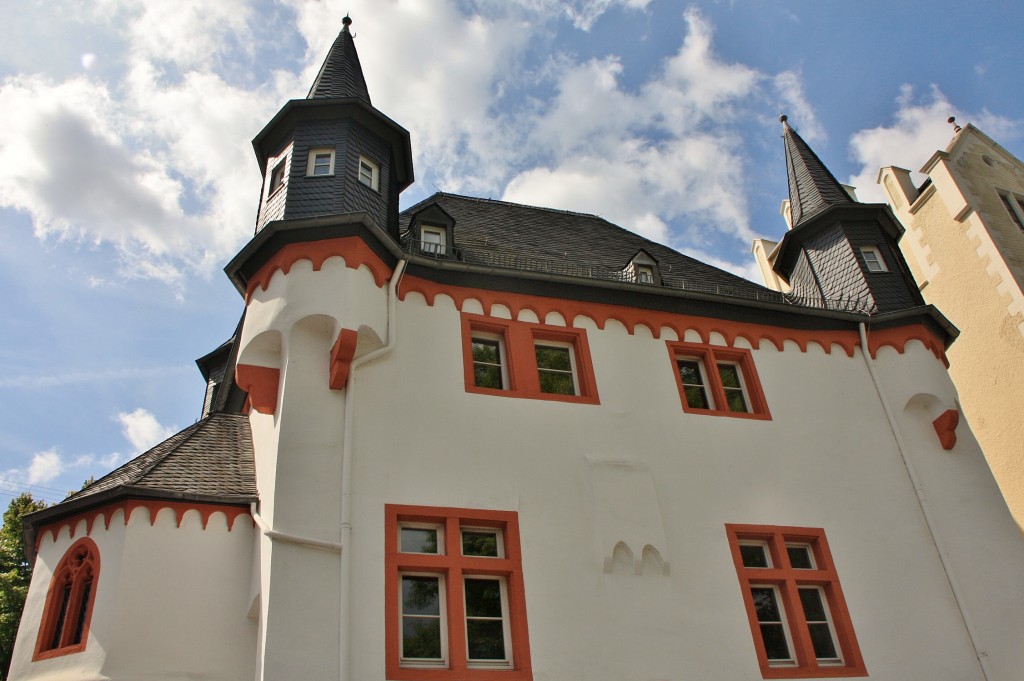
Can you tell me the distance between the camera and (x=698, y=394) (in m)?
13.6

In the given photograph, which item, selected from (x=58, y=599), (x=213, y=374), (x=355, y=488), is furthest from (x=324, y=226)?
(x=213, y=374)

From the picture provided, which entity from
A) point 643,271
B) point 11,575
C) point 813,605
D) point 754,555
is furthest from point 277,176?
point 11,575

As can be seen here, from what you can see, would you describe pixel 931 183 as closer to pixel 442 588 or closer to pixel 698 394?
pixel 698 394

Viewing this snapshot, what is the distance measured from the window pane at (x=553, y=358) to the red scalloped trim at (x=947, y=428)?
668cm

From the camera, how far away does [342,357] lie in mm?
10953

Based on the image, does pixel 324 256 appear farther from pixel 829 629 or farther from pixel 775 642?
pixel 829 629

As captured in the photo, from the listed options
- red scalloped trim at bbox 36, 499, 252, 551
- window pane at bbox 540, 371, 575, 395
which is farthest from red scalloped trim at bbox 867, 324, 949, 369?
red scalloped trim at bbox 36, 499, 252, 551

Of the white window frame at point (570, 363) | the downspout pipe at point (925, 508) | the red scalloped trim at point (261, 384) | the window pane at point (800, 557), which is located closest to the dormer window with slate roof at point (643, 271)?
the white window frame at point (570, 363)

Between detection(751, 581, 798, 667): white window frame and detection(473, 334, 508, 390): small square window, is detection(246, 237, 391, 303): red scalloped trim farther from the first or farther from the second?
detection(751, 581, 798, 667): white window frame

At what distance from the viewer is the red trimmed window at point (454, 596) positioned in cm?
952

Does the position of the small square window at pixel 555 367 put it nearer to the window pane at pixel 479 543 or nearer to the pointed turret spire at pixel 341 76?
the window pane at pixel 479 543

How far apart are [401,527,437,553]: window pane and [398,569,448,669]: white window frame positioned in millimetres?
321

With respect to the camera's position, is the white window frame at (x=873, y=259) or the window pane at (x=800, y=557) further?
the white window frame at (x=873, y=259)

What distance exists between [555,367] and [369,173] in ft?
15.0
